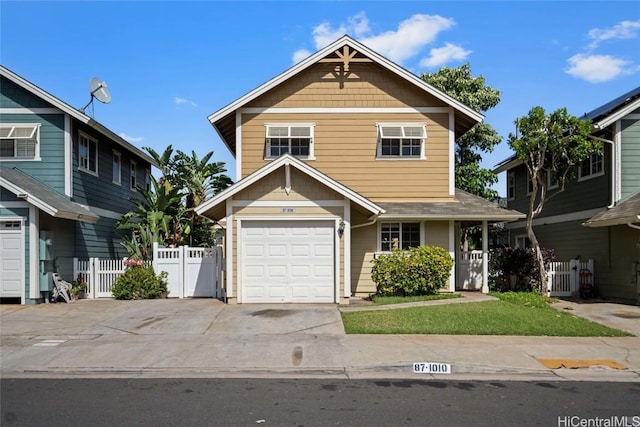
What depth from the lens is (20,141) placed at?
17828 millimetres

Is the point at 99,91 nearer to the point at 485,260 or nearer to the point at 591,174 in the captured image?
the point at 485,260

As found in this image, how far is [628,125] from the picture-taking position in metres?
17.8

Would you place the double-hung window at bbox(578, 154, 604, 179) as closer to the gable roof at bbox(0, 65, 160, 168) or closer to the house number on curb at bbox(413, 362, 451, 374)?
the house number on curb at bbox(413, 362, 451, 374)

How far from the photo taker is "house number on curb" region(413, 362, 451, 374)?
8.56m

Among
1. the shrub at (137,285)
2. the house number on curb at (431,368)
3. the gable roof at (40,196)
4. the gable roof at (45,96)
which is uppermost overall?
the gable roof at (45,96)

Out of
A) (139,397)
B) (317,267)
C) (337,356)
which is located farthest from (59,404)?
(317,267)

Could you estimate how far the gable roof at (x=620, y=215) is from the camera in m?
15.6

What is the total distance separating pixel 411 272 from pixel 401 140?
15.8ft

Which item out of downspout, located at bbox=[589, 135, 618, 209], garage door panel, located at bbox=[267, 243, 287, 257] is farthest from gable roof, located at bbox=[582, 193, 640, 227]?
garage door panel, located at bbox=[267, 243, 287, 257]

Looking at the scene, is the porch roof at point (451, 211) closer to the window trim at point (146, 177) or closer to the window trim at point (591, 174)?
the window trim at point (591, 174)

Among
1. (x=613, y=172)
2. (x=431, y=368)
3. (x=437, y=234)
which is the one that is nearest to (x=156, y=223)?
(x=437, y=234)

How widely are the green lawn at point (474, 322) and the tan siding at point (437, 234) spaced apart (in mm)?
3513

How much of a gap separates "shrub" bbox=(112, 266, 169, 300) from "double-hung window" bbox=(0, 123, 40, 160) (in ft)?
16.4

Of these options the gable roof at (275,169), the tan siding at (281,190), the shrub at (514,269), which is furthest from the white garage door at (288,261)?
the shrub at (514,269)
